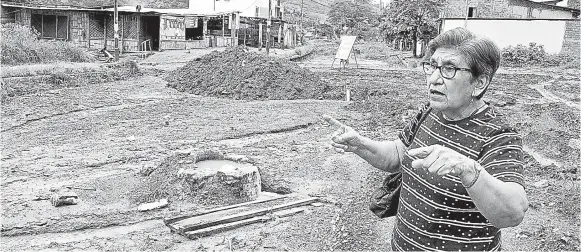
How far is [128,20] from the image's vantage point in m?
31.2

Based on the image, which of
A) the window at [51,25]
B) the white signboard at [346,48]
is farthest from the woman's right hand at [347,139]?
the window at [51,25]

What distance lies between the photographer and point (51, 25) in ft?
102

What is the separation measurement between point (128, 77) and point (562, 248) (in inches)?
641

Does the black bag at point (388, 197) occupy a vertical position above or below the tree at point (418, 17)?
below

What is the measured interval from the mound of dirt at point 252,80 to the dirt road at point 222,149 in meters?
0.90

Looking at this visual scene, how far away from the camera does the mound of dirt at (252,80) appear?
16.7 metres

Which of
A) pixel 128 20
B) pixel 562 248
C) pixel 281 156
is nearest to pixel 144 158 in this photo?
pixel 281 156

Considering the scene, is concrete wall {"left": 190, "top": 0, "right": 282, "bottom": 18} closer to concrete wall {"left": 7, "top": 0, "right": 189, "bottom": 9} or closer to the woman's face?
concrete wall {"left": 7, "top": 0, "right": 189, "bottom": 9}

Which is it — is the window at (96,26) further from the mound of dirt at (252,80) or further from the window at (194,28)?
the mound of dirt at (252,80)

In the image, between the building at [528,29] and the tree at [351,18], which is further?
the tree at [351,18]

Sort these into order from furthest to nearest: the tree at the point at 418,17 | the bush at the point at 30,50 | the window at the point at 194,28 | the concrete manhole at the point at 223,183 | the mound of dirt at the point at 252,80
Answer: the window at the point at 194,28 → the tree at the point at 418,17 → the bush at the point at 30,50 → the mound of dirt at the point at 252,80 → the concrete manhole at the point at 223,183

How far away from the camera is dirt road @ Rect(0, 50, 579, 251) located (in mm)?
5773

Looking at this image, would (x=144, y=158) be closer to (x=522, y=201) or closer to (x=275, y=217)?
(x=275, y=217)

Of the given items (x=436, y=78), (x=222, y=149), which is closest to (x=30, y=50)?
(x=222, y=149)
